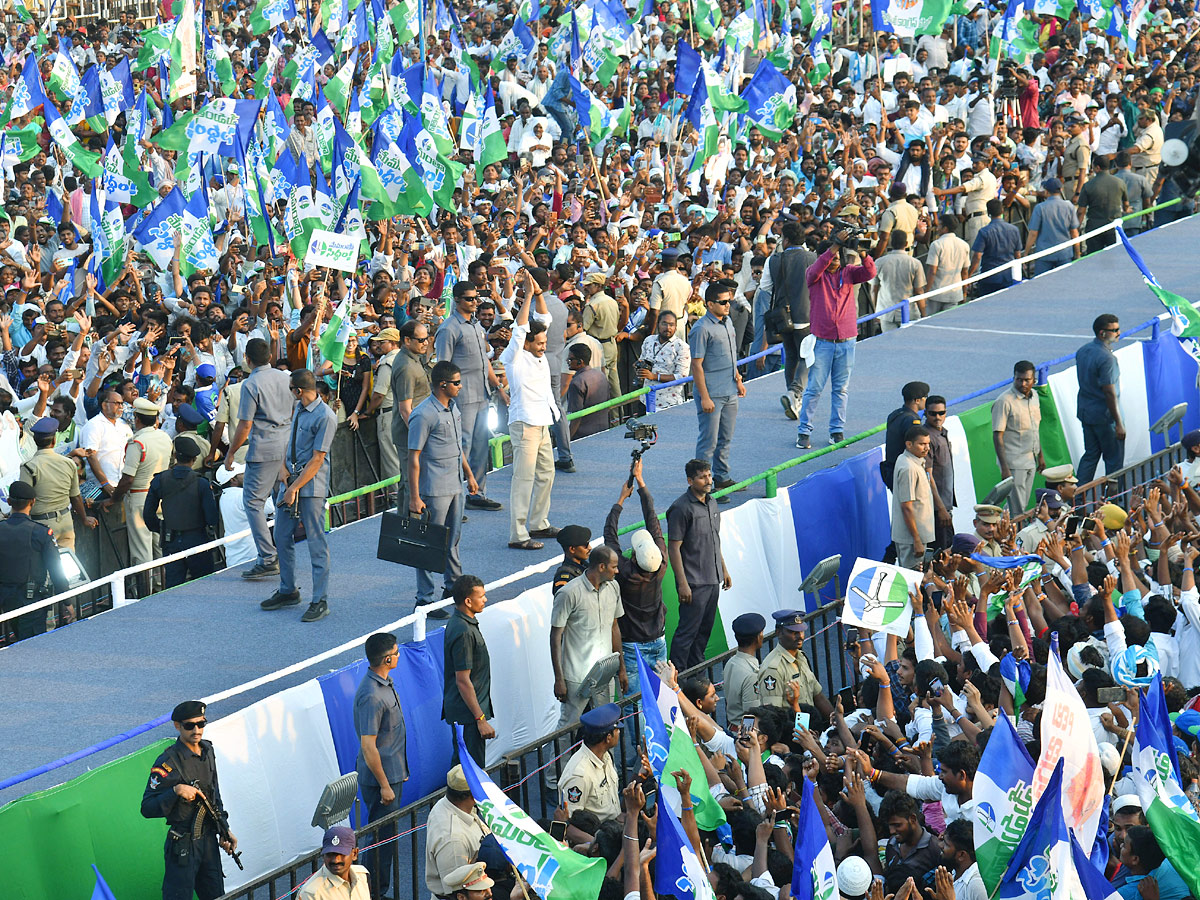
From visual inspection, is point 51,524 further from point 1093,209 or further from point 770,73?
point 1093,209

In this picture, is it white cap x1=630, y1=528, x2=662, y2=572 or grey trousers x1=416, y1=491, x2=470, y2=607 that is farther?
grey trousers x1=416, y1=491, x2=470, y2=607

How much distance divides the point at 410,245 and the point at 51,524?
692 cm

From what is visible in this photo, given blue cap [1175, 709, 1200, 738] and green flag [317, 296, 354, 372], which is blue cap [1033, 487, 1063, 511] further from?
green flag [317, 296, 354, 372]

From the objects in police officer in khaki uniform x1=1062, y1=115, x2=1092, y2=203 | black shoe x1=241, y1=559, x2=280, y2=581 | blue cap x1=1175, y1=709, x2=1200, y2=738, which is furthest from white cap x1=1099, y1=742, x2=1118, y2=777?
police officer in khaki uniform x1=1062, y1=115, x2=1092, y2=203

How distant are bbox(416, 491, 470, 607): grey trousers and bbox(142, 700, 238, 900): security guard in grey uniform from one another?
9.42ft

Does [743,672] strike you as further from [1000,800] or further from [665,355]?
[665,355]

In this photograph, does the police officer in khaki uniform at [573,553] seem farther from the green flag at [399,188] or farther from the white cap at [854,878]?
the green flag at [399,188]

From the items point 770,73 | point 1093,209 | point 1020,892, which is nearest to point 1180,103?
point 1093,209

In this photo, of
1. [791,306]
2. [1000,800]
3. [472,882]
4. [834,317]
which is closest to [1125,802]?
[1000,800]

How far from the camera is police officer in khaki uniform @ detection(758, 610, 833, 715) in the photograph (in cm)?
1073

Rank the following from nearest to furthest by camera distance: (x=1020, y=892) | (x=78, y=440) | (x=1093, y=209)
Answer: (x=1020, y=892)
(x=78, y=440)
(x=1093, y=209)

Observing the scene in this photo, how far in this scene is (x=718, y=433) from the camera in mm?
14477

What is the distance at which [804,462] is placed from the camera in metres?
15.3

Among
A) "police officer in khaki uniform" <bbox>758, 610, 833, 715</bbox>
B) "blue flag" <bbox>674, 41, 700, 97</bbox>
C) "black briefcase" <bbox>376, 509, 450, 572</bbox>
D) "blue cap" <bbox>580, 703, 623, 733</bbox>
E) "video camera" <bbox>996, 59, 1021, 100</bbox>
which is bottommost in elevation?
"police officer in khaki uniform" <bbox>758, 610, 833, 715</bbox>
